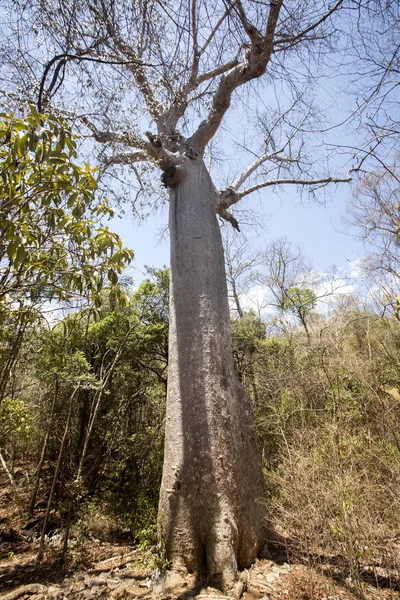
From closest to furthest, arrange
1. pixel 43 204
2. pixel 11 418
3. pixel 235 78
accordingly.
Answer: pixel 43 204
pixel 235 78
pixel 11 418

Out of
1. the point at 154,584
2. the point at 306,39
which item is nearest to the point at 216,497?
the point at 154,584

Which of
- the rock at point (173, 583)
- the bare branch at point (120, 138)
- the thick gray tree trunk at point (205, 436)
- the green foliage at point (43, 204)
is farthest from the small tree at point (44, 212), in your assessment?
the rock at point (173, 583)

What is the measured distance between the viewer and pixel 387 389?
14.8 feet

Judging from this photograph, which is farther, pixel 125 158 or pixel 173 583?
pixel 125 158

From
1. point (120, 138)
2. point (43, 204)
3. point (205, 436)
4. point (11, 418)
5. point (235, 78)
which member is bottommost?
point (205, 436)

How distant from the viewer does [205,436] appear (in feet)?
7.74

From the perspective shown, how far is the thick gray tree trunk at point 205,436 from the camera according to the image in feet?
7.08

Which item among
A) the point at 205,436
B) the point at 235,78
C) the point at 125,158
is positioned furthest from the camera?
the point at 125,158

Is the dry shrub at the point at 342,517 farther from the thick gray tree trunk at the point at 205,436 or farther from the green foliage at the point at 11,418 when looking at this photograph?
the green foliage at the point at 11,418

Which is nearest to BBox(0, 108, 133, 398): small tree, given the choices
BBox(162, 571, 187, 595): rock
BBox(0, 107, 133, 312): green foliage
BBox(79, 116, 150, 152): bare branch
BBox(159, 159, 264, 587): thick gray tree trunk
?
BBox(0, 107, 133, 312): green foliage

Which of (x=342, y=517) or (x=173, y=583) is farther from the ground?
(x=342, y=517)

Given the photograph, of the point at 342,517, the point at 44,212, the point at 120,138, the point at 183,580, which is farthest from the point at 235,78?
the point at 183,580

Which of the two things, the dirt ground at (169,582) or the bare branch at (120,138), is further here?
the bare branch at (120,138)

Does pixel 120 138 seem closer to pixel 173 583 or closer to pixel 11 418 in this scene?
pixel 11 418
